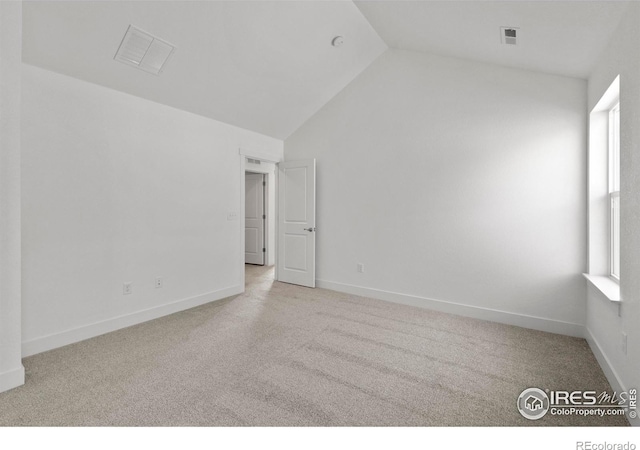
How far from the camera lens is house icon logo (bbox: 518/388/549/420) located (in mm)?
1858

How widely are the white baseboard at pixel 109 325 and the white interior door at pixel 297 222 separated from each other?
47.0 inches

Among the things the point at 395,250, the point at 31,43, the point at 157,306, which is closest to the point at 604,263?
the point at 395,250

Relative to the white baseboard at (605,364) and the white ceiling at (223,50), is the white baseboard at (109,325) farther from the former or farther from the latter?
the white baseboard at (605,364)

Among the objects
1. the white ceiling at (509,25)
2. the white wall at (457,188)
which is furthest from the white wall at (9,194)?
the white wall at (457,188)

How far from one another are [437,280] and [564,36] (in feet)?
8.50

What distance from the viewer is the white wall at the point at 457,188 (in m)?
→ 3.11

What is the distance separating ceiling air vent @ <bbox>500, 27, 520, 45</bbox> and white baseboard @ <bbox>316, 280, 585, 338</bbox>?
2.63 m

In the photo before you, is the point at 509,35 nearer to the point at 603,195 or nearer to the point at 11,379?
the point at 603,195

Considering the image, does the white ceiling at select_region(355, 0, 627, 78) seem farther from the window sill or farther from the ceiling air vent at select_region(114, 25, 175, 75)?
the ceiling air vent at select_region(114, 25, 175, 75)

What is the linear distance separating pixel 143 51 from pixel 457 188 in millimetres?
3480

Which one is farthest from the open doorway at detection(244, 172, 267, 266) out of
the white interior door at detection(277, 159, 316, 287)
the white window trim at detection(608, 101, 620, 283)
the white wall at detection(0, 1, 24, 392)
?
the white window trim at detection(608, 101, 620, 283)

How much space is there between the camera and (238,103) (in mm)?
3941
